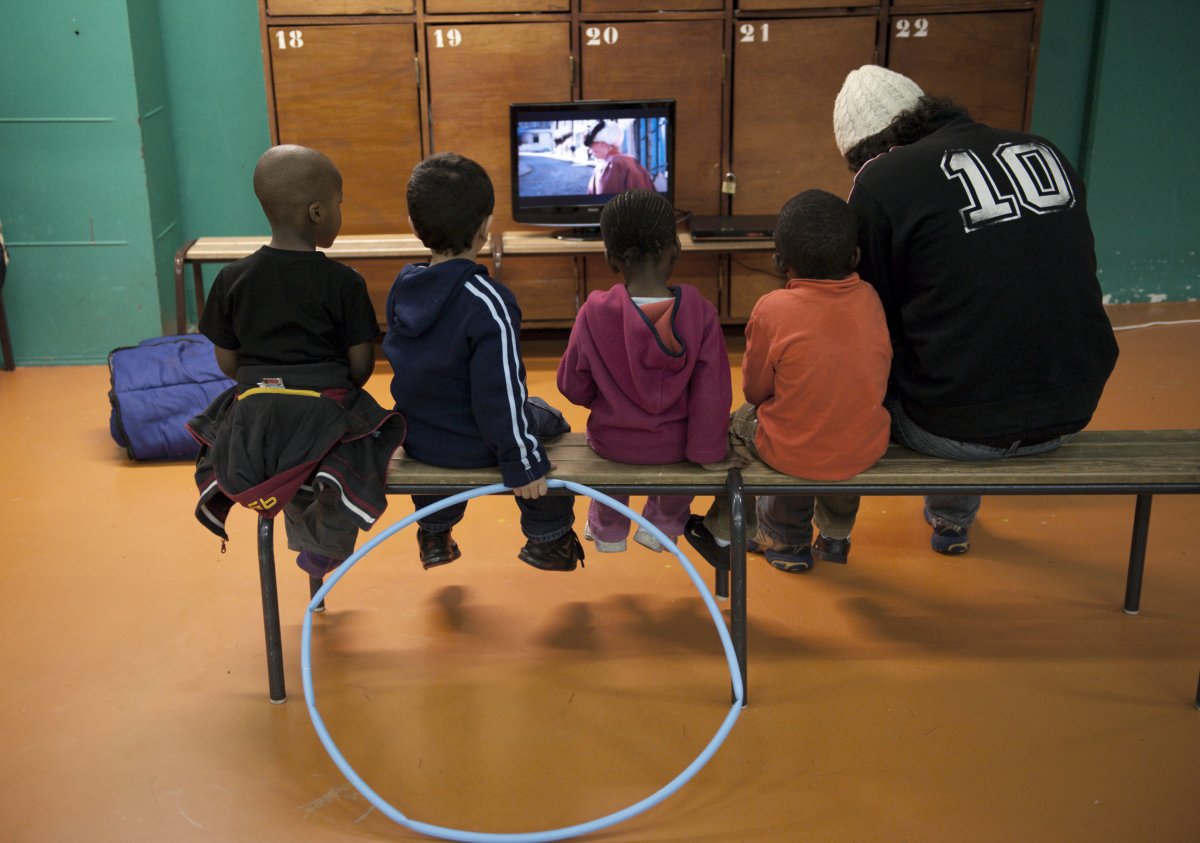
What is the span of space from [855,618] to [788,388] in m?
0.78

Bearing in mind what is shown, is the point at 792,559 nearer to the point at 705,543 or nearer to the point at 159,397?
the point at 705,543

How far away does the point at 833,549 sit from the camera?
128 inches

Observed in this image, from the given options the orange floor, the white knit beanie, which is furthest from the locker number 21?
the white knit beanie

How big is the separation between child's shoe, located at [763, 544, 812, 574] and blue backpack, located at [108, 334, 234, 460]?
2.24 metres

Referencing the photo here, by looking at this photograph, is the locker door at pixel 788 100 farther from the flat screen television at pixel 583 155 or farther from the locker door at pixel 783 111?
the flat screen television at pixel 583 155

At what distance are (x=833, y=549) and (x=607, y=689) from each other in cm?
87

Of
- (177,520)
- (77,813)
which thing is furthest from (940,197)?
(177,520)

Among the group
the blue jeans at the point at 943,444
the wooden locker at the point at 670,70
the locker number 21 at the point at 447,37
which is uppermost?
the locker number 21 at the point at 447,37

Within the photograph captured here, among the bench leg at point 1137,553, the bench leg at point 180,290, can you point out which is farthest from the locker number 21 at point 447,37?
the bench leg at point 1137,553

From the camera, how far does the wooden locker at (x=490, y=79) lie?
213 inches

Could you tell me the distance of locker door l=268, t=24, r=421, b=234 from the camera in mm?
5383

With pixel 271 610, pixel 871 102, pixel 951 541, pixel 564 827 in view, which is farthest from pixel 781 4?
pixel 564 827

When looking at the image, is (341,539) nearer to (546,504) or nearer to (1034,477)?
(546,504)

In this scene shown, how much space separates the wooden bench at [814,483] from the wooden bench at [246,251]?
257cm
